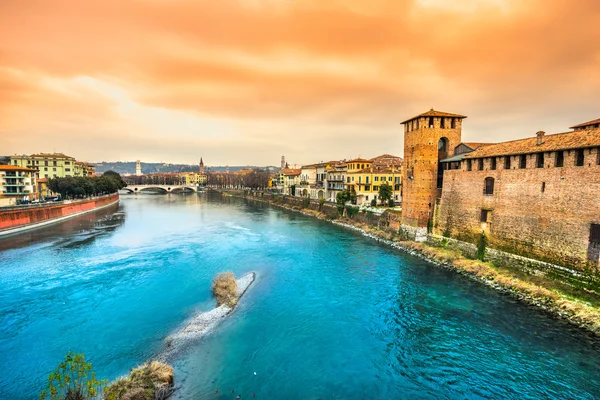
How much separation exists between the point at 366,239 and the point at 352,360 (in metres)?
21.2

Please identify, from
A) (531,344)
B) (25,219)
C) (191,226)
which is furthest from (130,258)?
(531,344)

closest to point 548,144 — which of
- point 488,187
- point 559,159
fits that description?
point 559,159

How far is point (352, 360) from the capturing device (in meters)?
12.0

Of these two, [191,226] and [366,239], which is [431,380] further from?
[191,226]

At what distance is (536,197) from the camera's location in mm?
18688

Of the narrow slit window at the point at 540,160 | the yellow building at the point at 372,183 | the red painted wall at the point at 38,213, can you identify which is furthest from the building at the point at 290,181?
the narrow slit window at the point at 540,160

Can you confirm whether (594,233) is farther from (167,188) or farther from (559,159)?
(167,188)

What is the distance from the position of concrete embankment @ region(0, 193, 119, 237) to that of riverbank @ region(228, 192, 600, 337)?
41168mm

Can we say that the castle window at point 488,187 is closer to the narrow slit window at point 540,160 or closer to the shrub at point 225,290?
the narrow slit window at point 540,160

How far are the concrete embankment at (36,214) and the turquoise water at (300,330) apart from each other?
1074cm

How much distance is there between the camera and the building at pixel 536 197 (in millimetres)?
16031

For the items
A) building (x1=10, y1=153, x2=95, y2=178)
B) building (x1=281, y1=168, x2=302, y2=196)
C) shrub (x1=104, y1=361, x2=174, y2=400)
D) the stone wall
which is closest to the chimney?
the stone wall

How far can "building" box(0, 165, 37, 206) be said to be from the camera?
46.1 m

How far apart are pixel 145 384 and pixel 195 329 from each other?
4.04 meters
